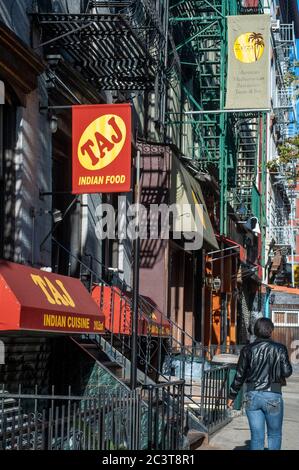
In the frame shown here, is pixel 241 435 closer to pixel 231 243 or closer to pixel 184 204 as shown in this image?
pixel 184 204

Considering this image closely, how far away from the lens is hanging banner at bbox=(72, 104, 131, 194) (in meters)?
11.0

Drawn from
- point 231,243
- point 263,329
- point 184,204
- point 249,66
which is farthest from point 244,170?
point 263,329

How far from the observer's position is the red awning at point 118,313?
1309cm

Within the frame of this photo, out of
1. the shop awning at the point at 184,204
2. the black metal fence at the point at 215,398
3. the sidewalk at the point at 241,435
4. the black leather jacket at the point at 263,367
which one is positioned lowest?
the sidewalk at the point at 241,435

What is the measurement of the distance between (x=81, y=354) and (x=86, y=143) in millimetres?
3032

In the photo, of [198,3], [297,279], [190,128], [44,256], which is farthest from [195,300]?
[297,279]

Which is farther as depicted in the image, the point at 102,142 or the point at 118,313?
the point at 118,313

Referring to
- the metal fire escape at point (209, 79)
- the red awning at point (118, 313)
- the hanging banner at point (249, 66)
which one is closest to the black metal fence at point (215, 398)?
the red awning at point (118, 313)

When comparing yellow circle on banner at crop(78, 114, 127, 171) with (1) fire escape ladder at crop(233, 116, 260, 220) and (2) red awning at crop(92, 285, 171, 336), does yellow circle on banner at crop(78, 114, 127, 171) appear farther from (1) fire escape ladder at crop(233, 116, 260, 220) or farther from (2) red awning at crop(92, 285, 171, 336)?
(1) fire escape ladder at crop(233, 116, 260, 220)

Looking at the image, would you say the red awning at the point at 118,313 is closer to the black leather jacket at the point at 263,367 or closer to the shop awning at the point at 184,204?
the shop awning at the point at 184,204

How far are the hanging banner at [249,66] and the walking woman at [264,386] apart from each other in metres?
10.8

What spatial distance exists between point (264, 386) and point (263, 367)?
0.20 meters

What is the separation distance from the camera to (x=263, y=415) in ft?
28.5

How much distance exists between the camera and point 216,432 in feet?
42.7
